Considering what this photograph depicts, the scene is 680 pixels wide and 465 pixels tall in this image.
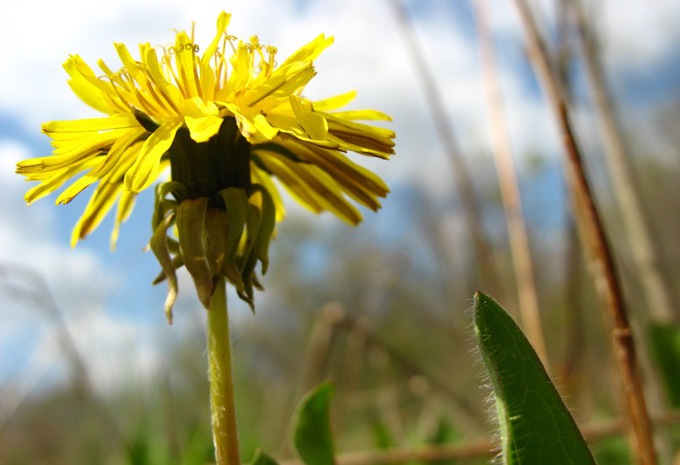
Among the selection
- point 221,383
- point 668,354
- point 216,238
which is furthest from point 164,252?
point 668,354

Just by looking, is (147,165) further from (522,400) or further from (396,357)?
(396,357)

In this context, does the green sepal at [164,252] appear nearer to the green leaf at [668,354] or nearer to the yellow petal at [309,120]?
the yellow petal at [309,120]

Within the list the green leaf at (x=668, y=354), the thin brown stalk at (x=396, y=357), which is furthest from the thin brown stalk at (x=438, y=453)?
the thin brown stalk at (x=396, y=357)

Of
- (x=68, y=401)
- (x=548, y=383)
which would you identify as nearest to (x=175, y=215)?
(x=548, y=383)

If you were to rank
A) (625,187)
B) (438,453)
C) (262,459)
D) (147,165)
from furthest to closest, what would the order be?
(625,187)
(438,453)
(262,459)
(147,165)

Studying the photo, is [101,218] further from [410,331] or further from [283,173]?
[410,331]

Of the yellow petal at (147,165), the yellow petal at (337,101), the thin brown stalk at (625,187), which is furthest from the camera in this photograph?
the thin brown stalk at (625,187)
